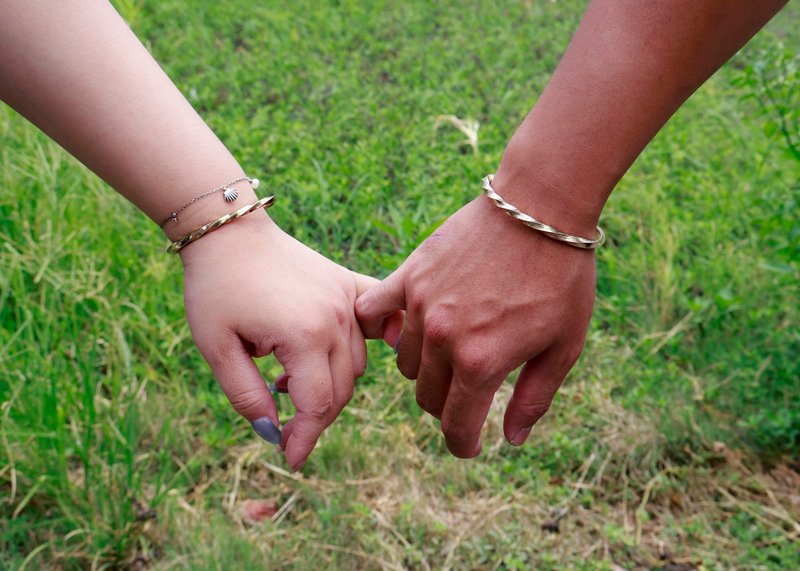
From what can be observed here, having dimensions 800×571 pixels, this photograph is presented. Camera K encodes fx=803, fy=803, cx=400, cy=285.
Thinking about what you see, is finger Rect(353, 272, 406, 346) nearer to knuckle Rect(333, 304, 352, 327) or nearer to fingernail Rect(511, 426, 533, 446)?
knuckle Rect(333, 304, 352, 327)

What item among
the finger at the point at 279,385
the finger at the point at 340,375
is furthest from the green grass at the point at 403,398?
the finger at the point at 340,375

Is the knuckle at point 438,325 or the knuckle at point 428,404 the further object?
→ the knuckle at point 428,404

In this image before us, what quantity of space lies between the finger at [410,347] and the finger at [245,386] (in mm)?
252

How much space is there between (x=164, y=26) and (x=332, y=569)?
3.50m

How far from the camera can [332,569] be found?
1923 mm

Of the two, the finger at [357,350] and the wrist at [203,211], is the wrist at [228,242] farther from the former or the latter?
the finger at [357,350]

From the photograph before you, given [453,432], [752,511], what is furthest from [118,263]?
[752,511]

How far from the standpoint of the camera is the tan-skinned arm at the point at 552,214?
112 centimetres

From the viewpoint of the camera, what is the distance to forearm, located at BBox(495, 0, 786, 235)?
1.10 m

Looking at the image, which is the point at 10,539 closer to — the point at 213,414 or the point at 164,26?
the point at 213,414

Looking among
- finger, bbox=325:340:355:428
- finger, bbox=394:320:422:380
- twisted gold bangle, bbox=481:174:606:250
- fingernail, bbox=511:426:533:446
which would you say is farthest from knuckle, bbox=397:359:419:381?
twisted gold bangle, bbox=481:174:606:250

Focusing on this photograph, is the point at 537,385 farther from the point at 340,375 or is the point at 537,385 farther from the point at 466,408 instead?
the point at 340,375

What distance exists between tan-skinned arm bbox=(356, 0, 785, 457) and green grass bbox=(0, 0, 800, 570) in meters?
0.79

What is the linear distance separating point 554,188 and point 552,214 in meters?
0.04
